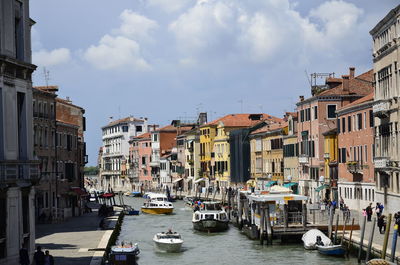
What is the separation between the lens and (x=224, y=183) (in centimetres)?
9850

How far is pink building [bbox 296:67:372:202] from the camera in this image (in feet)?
201

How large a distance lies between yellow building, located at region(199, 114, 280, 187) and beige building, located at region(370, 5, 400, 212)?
46.2m

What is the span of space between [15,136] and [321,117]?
41.2m

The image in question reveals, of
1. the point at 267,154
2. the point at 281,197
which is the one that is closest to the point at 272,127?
the point at 267,154

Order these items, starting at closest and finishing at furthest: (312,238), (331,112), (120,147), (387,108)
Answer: (312,238) < (387,108) < (331,112) < (120,147)

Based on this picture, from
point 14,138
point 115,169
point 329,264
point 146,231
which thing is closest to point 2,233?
point 14,138

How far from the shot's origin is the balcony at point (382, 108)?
44281 millimetres

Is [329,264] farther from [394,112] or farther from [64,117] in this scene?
[64,117]

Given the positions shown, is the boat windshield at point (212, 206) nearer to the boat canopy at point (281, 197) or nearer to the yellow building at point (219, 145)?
the boat canopy at point (281, 197)

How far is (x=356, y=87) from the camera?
61.2 m

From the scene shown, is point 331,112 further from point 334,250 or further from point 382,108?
point 334,250

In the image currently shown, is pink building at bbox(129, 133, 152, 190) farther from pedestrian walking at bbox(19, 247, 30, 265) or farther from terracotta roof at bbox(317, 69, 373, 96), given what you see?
pedestrian walking at bbox(19, 247, 30, 265)

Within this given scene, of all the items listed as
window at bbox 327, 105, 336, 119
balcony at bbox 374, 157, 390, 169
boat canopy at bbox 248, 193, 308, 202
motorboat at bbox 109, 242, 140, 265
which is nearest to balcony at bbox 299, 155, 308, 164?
window at bbox 327, 105, 336, 119

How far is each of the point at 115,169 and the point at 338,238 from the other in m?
123
